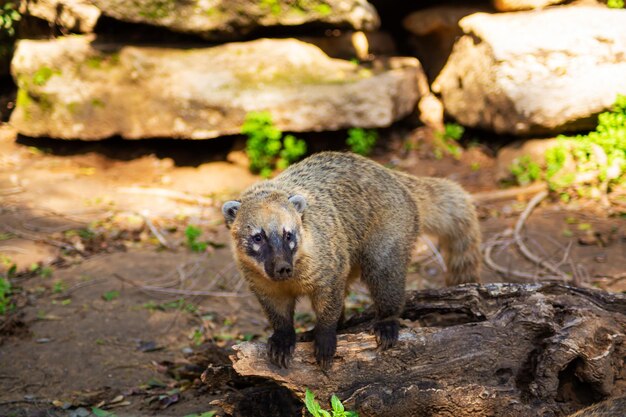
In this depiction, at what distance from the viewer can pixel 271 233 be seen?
157 inches

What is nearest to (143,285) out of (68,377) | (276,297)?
(68,377)

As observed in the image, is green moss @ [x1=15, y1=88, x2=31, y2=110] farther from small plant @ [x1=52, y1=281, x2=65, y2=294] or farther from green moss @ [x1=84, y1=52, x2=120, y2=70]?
small plant @ [x1=52, y1=281, x2=65, y2=294]

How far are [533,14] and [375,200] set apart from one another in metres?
5.32

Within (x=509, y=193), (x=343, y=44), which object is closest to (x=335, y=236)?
(x=509, y=193)

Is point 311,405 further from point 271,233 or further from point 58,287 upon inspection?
point 58,287

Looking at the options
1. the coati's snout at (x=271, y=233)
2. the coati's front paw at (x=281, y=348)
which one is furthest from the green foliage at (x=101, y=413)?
the coati's snout at (x=271, y=233)

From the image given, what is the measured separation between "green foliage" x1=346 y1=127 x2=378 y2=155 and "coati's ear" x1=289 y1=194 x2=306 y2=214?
5007 mm

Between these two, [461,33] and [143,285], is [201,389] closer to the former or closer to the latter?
[143,285]

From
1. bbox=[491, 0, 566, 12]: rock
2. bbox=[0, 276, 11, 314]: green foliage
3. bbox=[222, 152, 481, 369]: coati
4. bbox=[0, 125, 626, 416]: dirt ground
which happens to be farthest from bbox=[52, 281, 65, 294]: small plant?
bbox=[491, 0, 566, 12]: rock

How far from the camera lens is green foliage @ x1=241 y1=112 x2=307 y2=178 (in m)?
8.88

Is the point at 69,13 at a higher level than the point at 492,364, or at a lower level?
higher

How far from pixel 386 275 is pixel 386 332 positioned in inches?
21.9

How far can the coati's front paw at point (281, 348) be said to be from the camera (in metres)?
3.94

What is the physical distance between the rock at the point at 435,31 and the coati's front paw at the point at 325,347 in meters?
6.70
